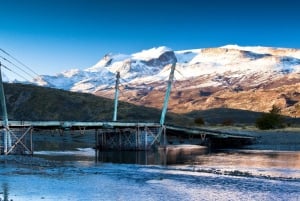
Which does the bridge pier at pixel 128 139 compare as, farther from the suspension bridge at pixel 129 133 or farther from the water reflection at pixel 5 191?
the water reflection at pixel 5 191

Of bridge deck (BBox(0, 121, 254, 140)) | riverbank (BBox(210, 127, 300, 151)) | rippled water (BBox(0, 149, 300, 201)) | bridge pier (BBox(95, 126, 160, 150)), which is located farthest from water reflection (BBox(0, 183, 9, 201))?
riverbank (BBox(210, 127, 300, 151))

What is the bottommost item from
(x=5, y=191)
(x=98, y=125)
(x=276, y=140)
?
(x=5, y=191)

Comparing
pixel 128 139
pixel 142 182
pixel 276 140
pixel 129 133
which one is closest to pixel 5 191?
pixel 142 182

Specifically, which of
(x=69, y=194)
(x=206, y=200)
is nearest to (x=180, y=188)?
(x=206, y=200)

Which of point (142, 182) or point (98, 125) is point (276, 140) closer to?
point (98, 125)

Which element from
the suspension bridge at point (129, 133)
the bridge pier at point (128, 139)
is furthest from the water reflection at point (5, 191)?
the bridge pier at point (128, 139)

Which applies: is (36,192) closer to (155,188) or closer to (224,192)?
(155,188)

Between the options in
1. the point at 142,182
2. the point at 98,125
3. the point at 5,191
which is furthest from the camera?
the point at 98,125

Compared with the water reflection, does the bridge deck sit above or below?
above

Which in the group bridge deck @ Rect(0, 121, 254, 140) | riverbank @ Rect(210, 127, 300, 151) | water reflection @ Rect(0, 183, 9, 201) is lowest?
water reflection @ Rect(0, 183, 9, 201)

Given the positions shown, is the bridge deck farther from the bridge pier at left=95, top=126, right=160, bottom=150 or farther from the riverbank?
the riverbank

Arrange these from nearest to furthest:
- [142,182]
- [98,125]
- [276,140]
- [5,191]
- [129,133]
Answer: [5,191] < [142,182] < [98,125] < [129,133] < [276,140]

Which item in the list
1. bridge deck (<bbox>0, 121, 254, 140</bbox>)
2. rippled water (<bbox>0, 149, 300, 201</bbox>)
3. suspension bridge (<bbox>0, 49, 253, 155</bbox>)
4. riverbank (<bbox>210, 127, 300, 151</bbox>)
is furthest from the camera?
riverbank (<bbox>210, 127, 300, 151</bbox>)

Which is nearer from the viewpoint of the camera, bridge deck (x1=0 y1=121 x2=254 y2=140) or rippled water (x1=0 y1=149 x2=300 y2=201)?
rippled water (x1=0 y1=149 x2=300 y2=201)
